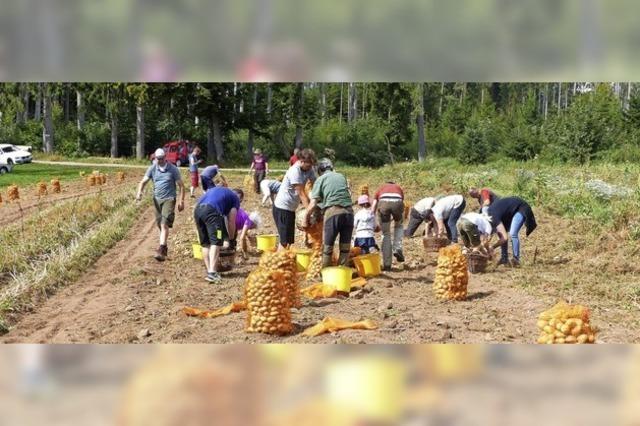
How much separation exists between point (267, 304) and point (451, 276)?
2.08 m

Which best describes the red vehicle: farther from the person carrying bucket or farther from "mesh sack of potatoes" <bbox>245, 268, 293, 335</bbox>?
"mesh sack of potatoes" <bbox>245, 268, 293, 335</bbox>

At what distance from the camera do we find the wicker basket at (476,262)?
6953mm

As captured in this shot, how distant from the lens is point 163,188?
6805 millimetres

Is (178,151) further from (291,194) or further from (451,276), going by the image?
(451,276)

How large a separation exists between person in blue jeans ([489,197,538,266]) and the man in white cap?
11.3ft

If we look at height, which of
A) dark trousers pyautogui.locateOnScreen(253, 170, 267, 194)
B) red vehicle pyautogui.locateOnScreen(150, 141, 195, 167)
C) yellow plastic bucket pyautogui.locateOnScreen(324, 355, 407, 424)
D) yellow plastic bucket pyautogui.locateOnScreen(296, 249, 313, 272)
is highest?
red vehicle pyautogui.locateOnScreen(150, 141, 195, 167)

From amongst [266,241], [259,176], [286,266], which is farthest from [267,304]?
[259,176]

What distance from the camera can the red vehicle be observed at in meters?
5.97

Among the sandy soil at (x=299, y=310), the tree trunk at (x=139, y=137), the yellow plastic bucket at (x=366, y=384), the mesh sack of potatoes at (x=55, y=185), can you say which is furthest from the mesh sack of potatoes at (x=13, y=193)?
the yellow plastic bucket at (x=366, y=384)

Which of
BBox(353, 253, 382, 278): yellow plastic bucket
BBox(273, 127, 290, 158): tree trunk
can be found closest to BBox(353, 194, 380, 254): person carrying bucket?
BBox(353, 253, 382, 278): yellow plastic bucket

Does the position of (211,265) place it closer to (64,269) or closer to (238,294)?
(238,294)

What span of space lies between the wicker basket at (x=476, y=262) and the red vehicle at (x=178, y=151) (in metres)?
3.05

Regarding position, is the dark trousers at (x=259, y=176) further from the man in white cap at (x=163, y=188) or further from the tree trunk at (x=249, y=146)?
the man in white cap at (x=163, y=188)
